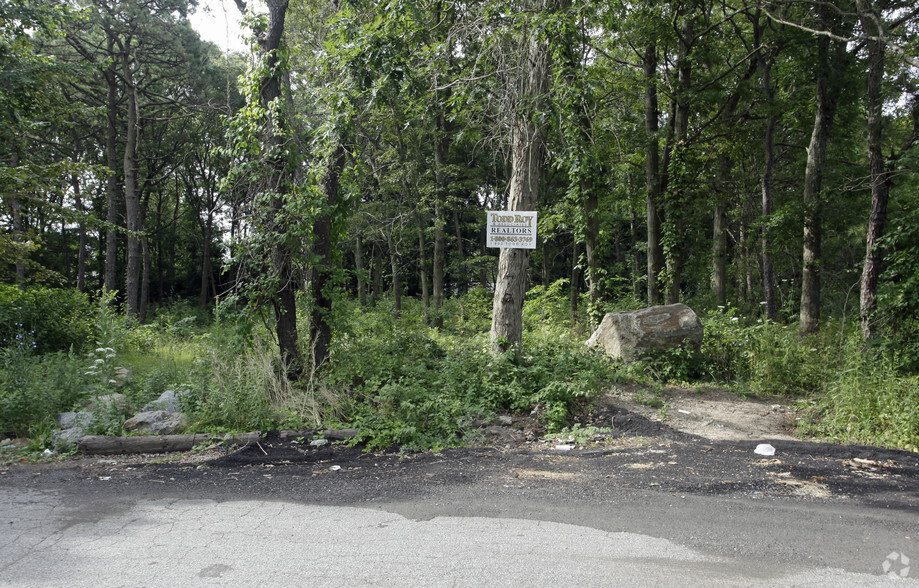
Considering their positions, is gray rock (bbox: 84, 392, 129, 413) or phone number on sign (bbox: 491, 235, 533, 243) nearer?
gray rock (bbox: 84, 392, 129, 413)

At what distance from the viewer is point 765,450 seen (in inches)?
216

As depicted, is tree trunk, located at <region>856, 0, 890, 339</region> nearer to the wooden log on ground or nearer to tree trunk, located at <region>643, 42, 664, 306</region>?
tree trunk, located at <region>643, 42, 664, 306</region>

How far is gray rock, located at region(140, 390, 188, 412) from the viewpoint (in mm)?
6730

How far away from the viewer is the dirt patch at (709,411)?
6488 mm

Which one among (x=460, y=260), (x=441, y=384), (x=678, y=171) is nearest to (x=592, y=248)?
(x=678, y=171)

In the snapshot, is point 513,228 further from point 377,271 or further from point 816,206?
point 377,271

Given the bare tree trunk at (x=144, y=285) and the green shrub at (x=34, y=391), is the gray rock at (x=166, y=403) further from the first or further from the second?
the bare tree trunk at (x=144, y=285)

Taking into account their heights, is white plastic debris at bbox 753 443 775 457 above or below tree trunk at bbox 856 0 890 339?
below

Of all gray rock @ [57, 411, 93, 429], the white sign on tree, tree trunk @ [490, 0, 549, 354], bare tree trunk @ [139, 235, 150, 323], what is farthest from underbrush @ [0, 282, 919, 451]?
bare tree trunk @ [139, 235, 150, 323]

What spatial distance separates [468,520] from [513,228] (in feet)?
17.9

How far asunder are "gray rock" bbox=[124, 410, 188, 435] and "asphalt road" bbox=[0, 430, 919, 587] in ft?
2.10

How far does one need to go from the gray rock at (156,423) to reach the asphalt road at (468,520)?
64cm

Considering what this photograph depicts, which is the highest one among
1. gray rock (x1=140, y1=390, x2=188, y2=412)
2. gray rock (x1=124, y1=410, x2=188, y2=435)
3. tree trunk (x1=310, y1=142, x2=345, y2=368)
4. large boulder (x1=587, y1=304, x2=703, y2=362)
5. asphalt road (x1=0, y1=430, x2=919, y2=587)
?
tree trunk (x1=310, y1=142, x2=345, y2=368)

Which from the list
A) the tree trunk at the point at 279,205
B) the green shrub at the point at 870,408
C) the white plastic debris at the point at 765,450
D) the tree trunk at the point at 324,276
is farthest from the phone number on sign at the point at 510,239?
the green shrub at the point at 870,408
